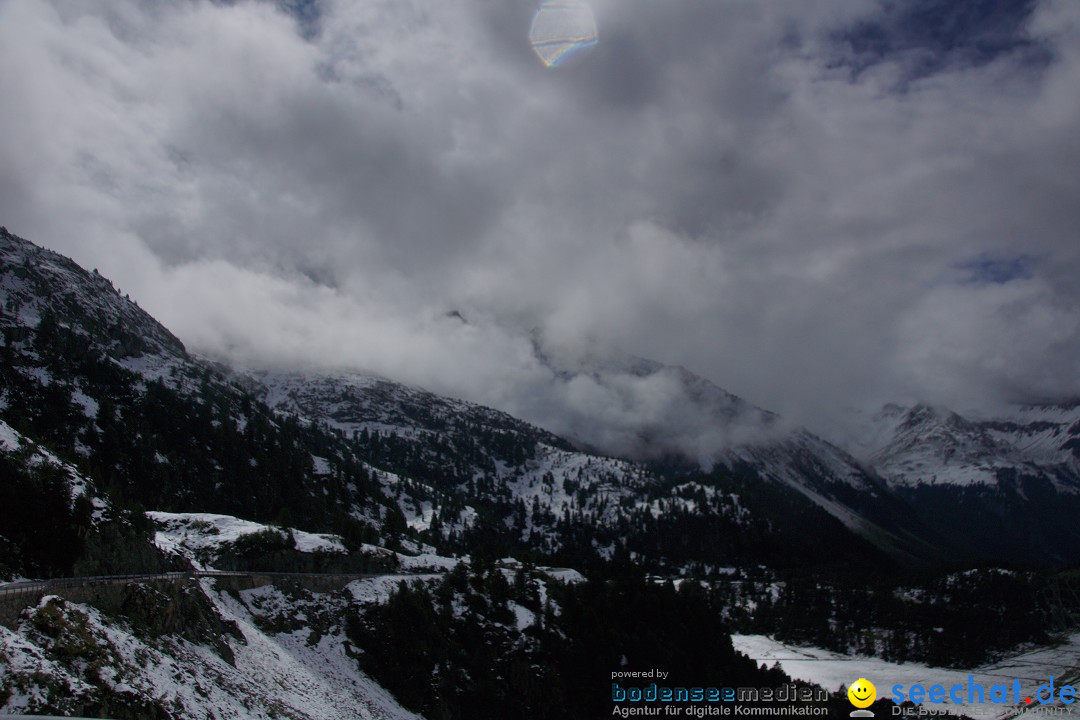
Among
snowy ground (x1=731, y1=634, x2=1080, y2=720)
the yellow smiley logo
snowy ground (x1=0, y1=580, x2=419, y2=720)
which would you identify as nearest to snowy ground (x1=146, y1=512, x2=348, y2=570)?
snowy ground (x1=0, y1=580, x2=419, y2=720)

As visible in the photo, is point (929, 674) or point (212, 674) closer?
point (212, 674)

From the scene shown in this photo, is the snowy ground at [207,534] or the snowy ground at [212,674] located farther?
the snowy ground at [207,534]

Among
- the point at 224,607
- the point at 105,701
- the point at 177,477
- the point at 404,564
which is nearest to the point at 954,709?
the point at 404,564

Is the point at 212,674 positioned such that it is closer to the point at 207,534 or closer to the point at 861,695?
the point at 207,534

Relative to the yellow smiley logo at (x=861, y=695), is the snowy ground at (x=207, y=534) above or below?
above

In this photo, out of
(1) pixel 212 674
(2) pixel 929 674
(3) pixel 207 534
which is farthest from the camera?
(2) pixel 929 674

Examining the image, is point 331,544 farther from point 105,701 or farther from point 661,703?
point 105,701

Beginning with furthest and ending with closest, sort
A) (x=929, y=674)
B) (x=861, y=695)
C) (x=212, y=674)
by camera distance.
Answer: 1. (x=929, y=674)
2. (x=861, y=695)
3. (x=212, y=674)

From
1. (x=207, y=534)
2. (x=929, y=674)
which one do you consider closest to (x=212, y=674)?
(x=207, y=534)

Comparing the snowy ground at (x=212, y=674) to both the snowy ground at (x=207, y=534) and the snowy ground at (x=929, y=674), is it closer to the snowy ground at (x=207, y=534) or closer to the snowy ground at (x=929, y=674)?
the snowy ground at (x=207, y=534)

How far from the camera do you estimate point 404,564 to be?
135 metres

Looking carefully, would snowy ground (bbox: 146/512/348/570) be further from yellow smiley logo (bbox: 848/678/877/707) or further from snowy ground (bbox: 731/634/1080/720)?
snowy ground (bbox: 731/634/1080/720)

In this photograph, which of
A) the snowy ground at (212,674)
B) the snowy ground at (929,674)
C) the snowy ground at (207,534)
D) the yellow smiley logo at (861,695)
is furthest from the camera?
the snowy ground at (929,674)

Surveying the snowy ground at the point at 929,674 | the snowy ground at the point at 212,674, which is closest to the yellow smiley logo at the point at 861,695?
the snowy ground at the point at 929,674
